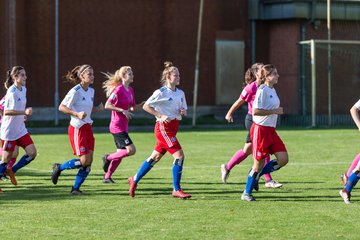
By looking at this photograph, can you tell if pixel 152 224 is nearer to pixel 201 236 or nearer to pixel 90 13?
pixel 201 236

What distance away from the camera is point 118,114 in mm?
17000

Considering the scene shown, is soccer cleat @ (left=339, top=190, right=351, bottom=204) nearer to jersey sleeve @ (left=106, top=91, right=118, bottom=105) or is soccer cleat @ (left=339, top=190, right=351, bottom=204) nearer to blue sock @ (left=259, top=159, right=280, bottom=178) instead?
blue sock @ (left=259, top=159, right=280, bottom=178)

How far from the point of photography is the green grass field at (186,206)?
1123 centimetres

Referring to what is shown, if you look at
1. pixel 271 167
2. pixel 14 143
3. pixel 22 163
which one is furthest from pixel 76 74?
pixel 271 167

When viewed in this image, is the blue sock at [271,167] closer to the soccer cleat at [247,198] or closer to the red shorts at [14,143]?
the soccer cleat at [247,198]

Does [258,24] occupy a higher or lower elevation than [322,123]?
higher

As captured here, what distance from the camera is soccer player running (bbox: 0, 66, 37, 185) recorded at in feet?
51.4

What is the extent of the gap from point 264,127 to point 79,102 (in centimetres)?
282

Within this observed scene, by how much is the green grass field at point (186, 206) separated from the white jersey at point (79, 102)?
1.10 meters

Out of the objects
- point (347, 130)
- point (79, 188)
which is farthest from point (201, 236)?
point (347, 130)

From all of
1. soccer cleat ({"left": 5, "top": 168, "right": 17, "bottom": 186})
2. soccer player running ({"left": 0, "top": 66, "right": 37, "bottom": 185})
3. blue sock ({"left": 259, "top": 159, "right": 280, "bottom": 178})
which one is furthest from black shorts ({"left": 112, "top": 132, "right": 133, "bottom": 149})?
blue sock ({"left": 259, "top": 159, "right": 280, "bottom": 178})

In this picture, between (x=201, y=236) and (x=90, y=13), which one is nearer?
(x=201, y=236)

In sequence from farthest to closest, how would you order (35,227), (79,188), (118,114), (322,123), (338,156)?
(322,123) → (338,156) → (118,114) → (79,188) → (35,227)

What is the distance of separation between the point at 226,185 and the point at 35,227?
530 cm
